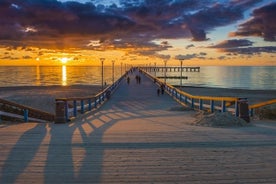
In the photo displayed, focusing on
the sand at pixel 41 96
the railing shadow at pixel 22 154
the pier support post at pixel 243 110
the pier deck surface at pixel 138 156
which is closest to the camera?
the pier deck surface at pixel 138 156

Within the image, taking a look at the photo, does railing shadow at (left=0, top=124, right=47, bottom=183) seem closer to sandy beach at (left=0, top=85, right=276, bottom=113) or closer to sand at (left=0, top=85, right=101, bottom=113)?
sand at (left=0, top=85, right=101, bottom=113)

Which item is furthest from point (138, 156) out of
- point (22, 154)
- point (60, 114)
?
point (60, 114)

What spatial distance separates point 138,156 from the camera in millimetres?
6770

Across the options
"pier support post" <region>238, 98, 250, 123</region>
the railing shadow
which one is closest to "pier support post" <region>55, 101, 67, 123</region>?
the railing shadow

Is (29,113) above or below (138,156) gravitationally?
below

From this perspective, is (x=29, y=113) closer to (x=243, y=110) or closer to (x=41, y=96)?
(x=243, y=110)

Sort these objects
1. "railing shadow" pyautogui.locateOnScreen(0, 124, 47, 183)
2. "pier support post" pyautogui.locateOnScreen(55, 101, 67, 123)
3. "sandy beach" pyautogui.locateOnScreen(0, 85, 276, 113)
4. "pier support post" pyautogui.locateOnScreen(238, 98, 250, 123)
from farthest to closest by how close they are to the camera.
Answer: "sandy beach" pyautogui.locateOnScreen(0, 85, 276, 113) → "pier support post" pyautogui.locateOnScreen(55, 101, 67, 123) → "pier support post" pyautogui.locateOnScreen(238, 98, 250, 123) → "railing shadow" pyautogui.locateOnScreen(0, 124, 47, 183)

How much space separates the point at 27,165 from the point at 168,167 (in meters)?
2.58

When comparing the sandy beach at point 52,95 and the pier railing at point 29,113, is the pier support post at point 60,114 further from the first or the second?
the sandy beach at point 52,95

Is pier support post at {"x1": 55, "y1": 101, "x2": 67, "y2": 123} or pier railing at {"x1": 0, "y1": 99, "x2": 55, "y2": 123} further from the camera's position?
pier railing at {"x1": 0, "y1": 99, "x2": 55, "y2": 123}

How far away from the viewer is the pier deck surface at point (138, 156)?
557 centimetres

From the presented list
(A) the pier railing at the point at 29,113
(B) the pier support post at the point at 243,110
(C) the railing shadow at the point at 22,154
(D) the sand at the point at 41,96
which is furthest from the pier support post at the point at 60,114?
(D) the sand at the point at 41,96

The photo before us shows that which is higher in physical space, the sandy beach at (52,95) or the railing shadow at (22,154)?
the railing shadow at (22,154)

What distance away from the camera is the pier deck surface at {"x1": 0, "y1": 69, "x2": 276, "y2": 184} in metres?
5.57
